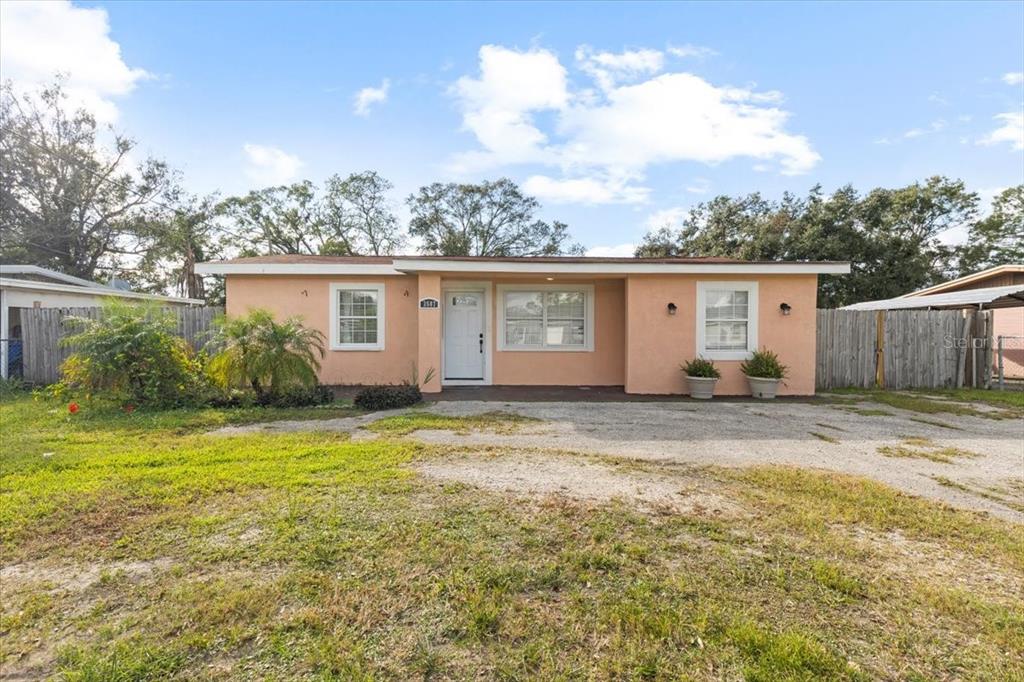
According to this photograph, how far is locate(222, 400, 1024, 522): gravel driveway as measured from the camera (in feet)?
13.8

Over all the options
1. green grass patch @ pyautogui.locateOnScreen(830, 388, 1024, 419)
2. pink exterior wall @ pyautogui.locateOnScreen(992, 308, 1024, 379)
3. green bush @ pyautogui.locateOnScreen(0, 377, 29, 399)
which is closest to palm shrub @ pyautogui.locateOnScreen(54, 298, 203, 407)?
green bush @ pyautogui.locateOnScreen(0, 377, 29, 399)

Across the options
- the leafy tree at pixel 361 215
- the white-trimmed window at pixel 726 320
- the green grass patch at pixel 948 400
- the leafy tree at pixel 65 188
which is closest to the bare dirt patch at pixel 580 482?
the white-trimmed window at pixel 726 320

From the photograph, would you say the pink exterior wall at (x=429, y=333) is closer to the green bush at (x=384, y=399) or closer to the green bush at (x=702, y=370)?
the green bush at (x=384, y=399)

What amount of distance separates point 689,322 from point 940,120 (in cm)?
1068

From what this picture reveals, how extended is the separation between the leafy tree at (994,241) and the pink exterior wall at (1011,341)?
13598mm

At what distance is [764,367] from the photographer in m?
8.75

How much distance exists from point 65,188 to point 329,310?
22363mm

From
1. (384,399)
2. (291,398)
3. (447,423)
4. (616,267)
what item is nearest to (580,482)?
(447,423)

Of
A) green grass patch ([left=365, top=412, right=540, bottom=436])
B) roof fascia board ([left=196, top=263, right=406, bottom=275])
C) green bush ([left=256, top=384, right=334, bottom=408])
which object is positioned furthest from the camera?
roof fascia board ([left=196, top=263, right=406, bottom=275])

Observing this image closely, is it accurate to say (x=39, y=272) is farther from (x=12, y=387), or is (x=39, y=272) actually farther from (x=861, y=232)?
(x=861, y=232)

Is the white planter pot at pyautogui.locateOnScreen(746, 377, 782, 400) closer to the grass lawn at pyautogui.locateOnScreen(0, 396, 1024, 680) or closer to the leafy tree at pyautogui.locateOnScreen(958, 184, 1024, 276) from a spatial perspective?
the grass lawn at pyautogui.locateOnScreen(0, 396, 1024, 680)

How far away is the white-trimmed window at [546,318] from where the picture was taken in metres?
10.2

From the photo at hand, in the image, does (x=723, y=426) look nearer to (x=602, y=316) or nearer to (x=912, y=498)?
(x=912, y=498)

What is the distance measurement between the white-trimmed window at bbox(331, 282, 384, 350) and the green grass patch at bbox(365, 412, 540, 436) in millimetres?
3530
